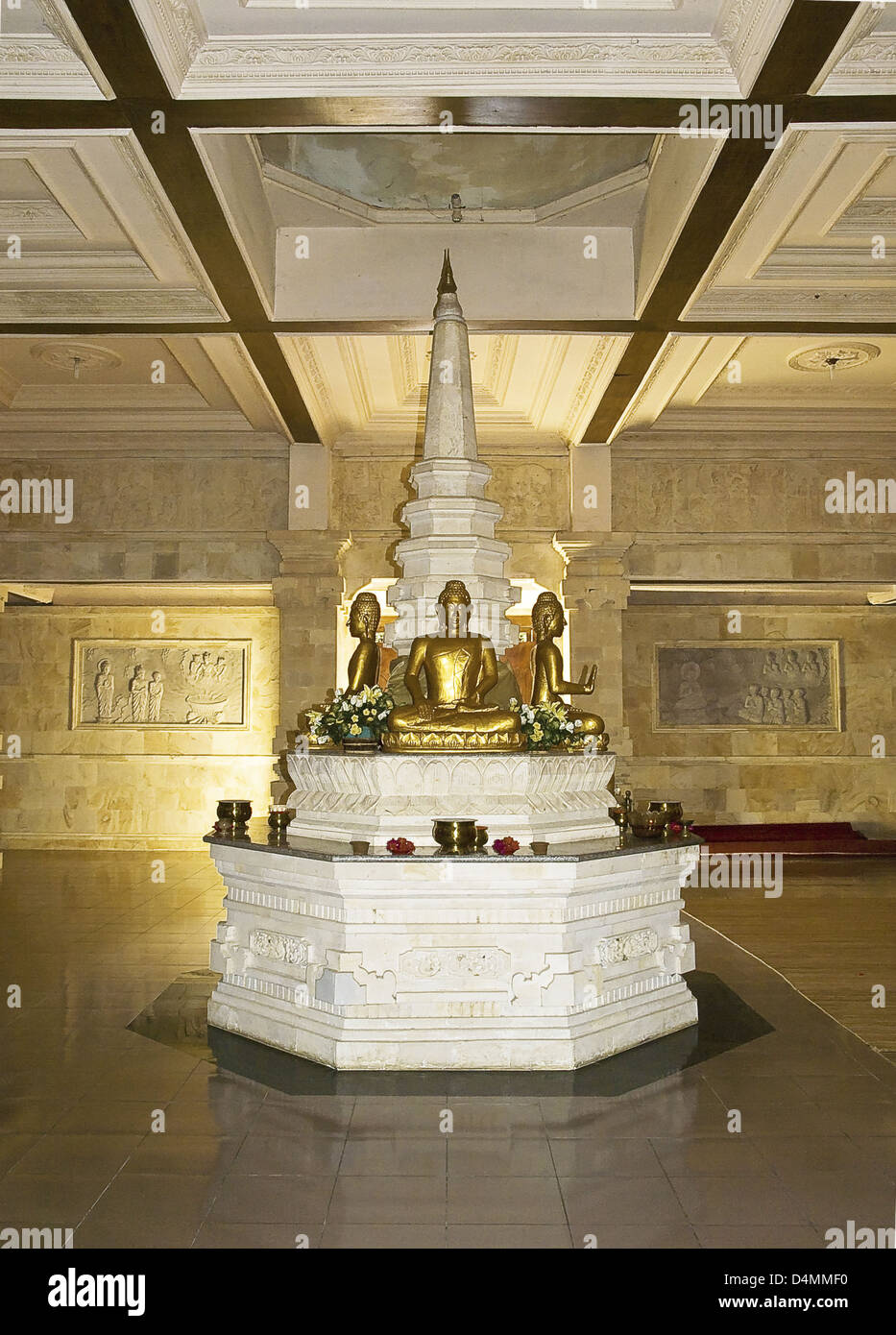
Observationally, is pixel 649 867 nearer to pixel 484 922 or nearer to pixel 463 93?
pixel 484 922

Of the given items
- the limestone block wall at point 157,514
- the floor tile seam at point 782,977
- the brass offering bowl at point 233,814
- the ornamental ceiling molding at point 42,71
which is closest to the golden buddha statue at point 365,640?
the brass offering bowl at point 233,814

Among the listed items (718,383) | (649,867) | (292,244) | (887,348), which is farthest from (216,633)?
(649,867)

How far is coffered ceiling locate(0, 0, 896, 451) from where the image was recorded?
576 cm

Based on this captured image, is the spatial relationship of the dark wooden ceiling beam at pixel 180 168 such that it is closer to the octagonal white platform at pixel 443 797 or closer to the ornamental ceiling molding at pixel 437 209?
the ornamental ceiling molding at pixel 437 209

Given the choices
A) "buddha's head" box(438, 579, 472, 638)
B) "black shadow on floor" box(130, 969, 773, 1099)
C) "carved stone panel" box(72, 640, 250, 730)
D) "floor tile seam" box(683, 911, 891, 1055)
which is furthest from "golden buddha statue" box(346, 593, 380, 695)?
"carved stone panel" box(72, 640, 250, 730)

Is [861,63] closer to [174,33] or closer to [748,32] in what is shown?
[748,32]

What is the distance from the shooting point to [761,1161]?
3580mm

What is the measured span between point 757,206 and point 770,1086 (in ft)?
19.2

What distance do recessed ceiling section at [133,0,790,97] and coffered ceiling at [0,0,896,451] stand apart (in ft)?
0.05

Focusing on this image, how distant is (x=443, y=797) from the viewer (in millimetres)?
5277

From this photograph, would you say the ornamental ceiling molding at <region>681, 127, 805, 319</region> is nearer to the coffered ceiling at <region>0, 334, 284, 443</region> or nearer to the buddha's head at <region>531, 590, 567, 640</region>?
the buddha's head at <region>531, 590, 567, 640</region>

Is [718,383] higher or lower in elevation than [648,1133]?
higher

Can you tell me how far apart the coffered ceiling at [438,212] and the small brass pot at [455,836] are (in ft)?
13.6

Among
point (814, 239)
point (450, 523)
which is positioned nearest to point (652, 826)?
point (450, 523)
